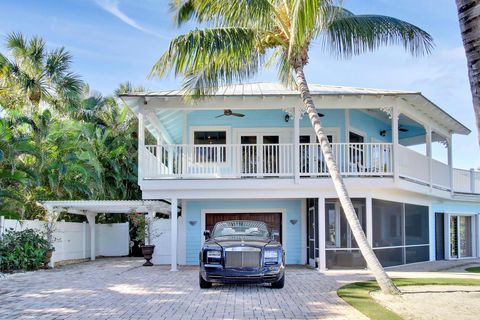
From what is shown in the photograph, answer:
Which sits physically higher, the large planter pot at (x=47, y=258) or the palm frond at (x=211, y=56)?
the palm frond at (x=211, y=56)

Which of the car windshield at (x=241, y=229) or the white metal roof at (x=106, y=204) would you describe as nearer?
the car windshield at (x=241, y=229)

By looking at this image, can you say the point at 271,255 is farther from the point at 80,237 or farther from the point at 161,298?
the point at 80,237

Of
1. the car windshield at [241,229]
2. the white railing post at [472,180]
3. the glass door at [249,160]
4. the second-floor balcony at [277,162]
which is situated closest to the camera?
the car windshield at [241,229]

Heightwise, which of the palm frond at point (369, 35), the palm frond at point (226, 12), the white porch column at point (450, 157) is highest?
the palm frond at point (226, 12)

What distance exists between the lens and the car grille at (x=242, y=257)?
11.8 m

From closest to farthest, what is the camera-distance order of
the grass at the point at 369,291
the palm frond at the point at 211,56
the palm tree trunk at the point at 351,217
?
the grass at the point at 369,291 → the palm tree trunk at the point at 351,217 → the palm frond at the point at 211,56

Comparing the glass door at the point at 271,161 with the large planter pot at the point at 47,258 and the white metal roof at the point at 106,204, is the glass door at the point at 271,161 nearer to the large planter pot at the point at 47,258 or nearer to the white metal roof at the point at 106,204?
the white metal roof at the point at 106,204

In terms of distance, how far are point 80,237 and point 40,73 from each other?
7005 millimetres

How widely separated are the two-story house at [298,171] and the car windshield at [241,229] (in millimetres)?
2854

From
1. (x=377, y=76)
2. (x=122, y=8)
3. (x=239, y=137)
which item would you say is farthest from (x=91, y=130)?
(x=377, y=76)


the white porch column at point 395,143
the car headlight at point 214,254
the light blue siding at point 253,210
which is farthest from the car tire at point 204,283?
the white porch column at point 395,143

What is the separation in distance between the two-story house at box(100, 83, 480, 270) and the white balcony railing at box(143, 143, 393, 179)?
1.8 inches

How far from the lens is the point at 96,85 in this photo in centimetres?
3041

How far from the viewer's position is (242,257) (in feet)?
38.8
